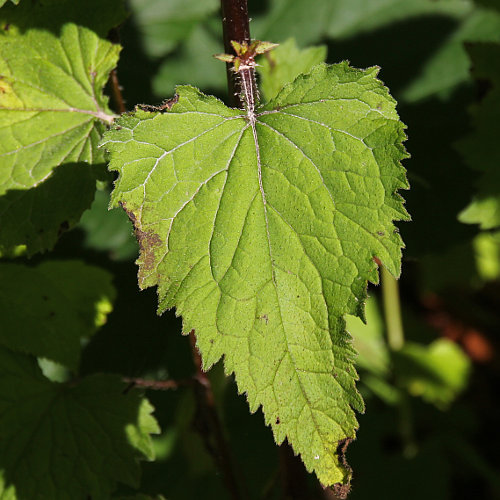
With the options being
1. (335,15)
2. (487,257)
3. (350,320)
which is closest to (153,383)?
(350,320)

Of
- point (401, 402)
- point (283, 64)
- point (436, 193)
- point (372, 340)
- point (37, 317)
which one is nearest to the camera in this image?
point (37, 317)

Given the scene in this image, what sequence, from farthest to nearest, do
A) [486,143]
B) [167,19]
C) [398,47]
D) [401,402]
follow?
[401,402]
[167,19]
[398,47]
[486,143]

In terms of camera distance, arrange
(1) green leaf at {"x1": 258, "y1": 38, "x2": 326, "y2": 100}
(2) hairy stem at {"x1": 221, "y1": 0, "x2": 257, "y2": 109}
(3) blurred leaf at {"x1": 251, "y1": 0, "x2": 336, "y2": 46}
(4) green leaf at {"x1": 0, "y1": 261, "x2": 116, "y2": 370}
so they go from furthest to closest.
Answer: (3) blurred leaf at {"x1": 251, "y1": 0, "x2": 336, "y2": 46}
(1) green leaf at {"x1": 258, "y1": 38, "x2": 326, "y2": 100}
(4) green leaf at {"x1": 0, "y1": 261, "x2": 116, "y2": 370}
(2) hairy stem at {"x1": 221, "y1": 0, "x2": 257, "y2": 109}

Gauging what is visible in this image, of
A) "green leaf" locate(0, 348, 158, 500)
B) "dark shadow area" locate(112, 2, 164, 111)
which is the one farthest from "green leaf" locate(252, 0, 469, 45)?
"green leaf" locate(0, 348, 158, 500)

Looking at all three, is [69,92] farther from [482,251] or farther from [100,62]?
[482,251]

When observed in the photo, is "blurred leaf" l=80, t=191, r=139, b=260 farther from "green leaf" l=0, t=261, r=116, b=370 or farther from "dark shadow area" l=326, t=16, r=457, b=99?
"dark shadow area" l=326, t=16, r=457, b=99

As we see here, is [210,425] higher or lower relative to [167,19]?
lower

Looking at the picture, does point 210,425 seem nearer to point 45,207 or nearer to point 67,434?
point 67,434
